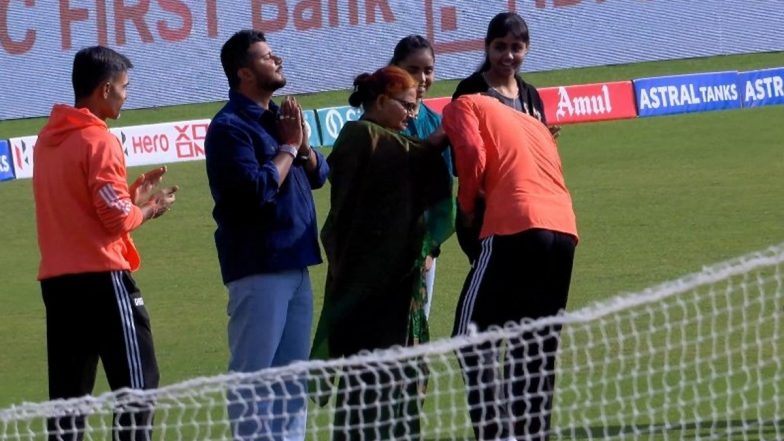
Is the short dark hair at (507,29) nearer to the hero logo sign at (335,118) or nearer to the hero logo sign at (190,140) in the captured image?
the hero logo sign at (335,118)

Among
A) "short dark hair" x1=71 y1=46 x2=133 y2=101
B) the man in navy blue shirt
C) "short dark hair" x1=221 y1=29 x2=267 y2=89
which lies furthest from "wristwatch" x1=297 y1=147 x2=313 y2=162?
"short dark hair" x1=71 y1=46 x2=133 y2=101

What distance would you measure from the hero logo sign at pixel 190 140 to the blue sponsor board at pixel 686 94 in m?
6.14

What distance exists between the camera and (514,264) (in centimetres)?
630

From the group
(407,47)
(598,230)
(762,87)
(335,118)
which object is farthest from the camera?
(762,87)

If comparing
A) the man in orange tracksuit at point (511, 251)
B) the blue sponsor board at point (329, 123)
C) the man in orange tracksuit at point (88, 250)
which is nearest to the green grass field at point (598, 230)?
the blue sponsor board at point (329, 123)

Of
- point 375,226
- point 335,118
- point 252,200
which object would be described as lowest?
point 375,226

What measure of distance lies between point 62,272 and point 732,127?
14.6 meters

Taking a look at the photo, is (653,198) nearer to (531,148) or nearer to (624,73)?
(531,148)

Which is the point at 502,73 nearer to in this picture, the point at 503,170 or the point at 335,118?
the point at 503,170

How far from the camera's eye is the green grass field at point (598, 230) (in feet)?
34.6

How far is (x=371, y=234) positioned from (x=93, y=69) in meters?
1.33

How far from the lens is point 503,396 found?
20.5ft

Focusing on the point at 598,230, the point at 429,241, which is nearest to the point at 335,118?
the point at 598,230

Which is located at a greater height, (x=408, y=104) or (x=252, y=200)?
(x=408, y=104)
